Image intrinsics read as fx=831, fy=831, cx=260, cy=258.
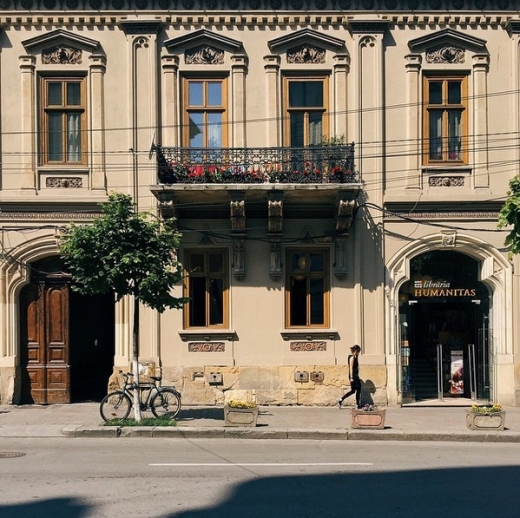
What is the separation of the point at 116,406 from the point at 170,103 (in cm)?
715

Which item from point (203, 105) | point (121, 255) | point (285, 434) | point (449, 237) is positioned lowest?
point (285, 434)

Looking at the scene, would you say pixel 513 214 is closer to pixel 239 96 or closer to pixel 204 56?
pixel 239 96

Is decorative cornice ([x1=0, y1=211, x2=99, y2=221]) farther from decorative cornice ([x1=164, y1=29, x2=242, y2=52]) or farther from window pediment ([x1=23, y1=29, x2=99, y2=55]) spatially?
decorative cornice ([x1=164, y1=29, x2=242, y2=52])

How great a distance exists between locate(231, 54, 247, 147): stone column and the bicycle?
234 inches

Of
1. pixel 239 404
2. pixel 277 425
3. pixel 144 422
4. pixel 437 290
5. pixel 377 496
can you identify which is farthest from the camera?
pixel 437 290

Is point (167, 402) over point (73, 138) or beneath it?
beneath

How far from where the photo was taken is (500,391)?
19.3 metres

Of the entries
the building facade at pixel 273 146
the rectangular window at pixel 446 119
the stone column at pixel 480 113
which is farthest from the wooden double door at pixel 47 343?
the stone column at pixel 480 113

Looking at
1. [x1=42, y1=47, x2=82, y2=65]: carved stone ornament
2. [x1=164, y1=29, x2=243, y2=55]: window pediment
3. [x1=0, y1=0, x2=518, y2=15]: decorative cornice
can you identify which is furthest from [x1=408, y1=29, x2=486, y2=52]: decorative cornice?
[x1=42, y1=47, x2=82, y2=65]: carved stone ornament

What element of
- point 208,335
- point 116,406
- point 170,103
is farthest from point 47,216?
point 116,406

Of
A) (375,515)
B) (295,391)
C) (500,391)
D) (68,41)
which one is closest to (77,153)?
(68,41)

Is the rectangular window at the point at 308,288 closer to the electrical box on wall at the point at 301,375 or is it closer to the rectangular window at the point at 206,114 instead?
the electrical box on wall at the point at 301,375

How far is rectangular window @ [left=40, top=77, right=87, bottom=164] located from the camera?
1938cm

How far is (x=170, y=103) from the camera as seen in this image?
19.3 m
